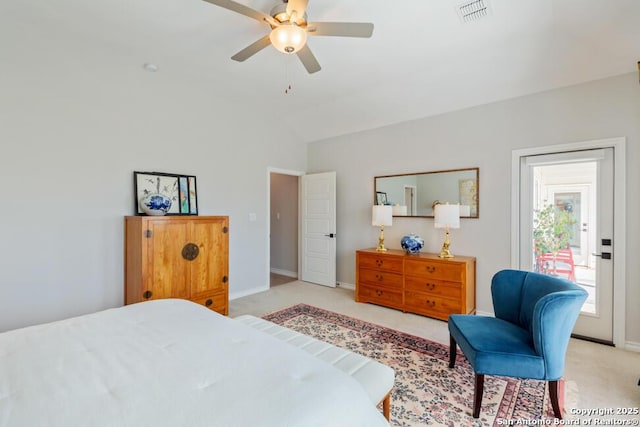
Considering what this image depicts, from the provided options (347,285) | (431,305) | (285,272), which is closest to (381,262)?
(431,305)

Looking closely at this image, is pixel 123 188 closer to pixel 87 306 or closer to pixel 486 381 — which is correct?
pixel 87 306

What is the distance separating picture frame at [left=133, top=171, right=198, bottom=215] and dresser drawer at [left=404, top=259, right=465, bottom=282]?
2869mm

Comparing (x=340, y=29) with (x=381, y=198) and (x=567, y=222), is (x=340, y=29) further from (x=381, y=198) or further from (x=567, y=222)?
(x=567, y=222)

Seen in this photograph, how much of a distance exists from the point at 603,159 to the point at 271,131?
4183mm

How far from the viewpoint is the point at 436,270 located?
354 cm

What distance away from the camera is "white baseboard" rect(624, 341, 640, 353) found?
108 inches

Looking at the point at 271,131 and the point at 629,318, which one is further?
the point at 271,131

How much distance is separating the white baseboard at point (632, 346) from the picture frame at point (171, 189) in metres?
4.81

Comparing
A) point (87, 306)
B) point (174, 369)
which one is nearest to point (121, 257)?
point (87, 306)

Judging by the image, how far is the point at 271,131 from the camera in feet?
16.1

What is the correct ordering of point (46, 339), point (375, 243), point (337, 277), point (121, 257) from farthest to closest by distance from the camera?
point (337, 277), point (375, 243), point (121, 257), point (46, 339)

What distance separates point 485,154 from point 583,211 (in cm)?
114

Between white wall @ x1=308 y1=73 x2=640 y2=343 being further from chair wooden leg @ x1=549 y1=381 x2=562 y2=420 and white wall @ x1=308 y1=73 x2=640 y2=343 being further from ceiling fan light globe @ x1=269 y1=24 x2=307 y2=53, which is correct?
ceiling fan light globe @ x1=269 y1=24 x2=307 y2=53

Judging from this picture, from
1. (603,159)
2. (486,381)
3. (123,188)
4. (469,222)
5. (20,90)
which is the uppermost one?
(20,90)
